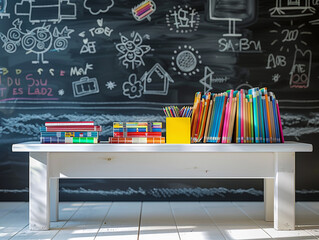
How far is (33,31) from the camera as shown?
11.3ft

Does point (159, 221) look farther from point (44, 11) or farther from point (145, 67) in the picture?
point (44, 11)

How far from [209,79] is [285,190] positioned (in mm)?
1345

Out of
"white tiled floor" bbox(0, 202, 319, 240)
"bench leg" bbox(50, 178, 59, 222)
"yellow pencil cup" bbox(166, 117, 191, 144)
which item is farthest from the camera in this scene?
"bench leg" bbox(50, 178, 59, 222)

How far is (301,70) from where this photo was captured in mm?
3447

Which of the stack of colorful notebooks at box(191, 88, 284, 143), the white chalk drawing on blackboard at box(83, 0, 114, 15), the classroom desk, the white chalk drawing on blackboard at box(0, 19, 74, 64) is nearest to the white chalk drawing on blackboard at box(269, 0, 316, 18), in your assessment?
the stack of colorful notebooks at box(191, 88, 284, 143)

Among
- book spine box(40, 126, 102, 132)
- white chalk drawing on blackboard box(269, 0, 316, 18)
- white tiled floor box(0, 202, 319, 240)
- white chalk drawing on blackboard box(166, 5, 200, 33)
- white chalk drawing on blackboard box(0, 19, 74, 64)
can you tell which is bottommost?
white tiled floor box(0, 202, 319, 240)

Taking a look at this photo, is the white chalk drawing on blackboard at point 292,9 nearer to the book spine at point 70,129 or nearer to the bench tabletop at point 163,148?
the bench tabletop at point 163,148

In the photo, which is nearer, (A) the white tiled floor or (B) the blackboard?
(A) the white tiled floor

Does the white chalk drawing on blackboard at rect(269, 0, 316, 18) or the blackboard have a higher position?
the white chalk drawing on blackboard at rect(269, 0, 316, 18)

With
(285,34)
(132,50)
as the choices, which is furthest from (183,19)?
(285,34)

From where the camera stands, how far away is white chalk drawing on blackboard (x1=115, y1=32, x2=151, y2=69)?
3.44 meters

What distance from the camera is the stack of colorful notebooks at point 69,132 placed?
95.1 inches

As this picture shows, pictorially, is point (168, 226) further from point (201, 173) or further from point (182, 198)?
point (182, 198)

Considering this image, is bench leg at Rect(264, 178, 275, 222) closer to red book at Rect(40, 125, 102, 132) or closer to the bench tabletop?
the bench tabletop
